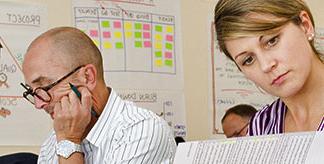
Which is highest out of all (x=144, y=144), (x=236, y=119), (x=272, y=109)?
(x=272, y=109)

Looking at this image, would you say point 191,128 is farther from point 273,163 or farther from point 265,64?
point 273,163

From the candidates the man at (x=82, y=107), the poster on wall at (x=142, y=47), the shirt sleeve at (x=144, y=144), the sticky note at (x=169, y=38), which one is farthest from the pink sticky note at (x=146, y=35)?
the shirt sleeve at (x=144, y=144)

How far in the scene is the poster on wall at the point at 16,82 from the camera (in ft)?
7.55

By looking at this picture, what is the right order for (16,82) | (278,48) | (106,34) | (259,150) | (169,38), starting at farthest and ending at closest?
(169,38)
(106,34)
(16,82)
(278,48)
(259,150)

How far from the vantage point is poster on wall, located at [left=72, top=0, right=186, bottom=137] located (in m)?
2.58

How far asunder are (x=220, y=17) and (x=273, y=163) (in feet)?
1.52

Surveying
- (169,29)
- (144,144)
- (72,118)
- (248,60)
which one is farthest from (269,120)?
(169,29)

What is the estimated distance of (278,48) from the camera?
1149mm

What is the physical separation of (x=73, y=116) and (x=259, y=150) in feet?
2.76

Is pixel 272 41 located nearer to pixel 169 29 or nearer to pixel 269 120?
pixel 269 120

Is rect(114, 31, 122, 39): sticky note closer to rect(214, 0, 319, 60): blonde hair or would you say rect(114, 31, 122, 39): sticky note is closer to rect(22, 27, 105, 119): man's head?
rect(22, 27, 105, 119): man's head

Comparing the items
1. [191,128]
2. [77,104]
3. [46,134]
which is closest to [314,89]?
[77,104]

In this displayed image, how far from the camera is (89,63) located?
1.68m

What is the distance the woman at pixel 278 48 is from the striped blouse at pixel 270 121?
0.07 metres
